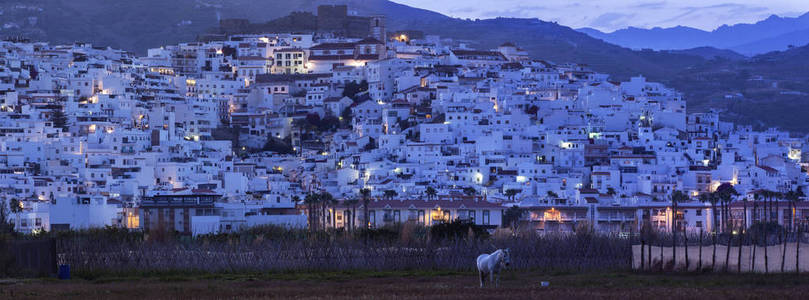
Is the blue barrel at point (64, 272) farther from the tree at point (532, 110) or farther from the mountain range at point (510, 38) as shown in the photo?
the mountain range at point (510, 38)

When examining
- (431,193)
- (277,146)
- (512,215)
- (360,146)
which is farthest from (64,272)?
(277,146)

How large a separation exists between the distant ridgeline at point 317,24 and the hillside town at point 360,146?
12.9 metres

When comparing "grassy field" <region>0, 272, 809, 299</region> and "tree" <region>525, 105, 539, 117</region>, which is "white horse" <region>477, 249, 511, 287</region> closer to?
"grassy field" <region>0, 272, 809, 299</region>

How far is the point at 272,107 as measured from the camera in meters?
78.7

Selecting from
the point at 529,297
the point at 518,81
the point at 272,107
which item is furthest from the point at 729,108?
the point at 529,297

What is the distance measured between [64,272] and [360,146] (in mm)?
40765

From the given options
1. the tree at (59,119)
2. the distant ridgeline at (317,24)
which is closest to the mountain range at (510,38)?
the distant ridgeline at (317,24)

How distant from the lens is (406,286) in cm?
2358

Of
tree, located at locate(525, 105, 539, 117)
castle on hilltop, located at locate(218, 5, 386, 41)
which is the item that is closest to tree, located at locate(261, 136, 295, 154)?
tree, located at locate(525, 105, 539, 117)

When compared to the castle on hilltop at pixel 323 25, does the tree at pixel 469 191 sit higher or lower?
lower

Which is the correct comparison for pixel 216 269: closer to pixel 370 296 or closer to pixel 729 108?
pixel 370 296

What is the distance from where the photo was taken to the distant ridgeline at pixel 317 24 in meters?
102

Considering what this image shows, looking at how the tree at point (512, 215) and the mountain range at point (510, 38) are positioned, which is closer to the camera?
the tree at point (512, 215)

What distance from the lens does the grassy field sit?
21375 millimetres
